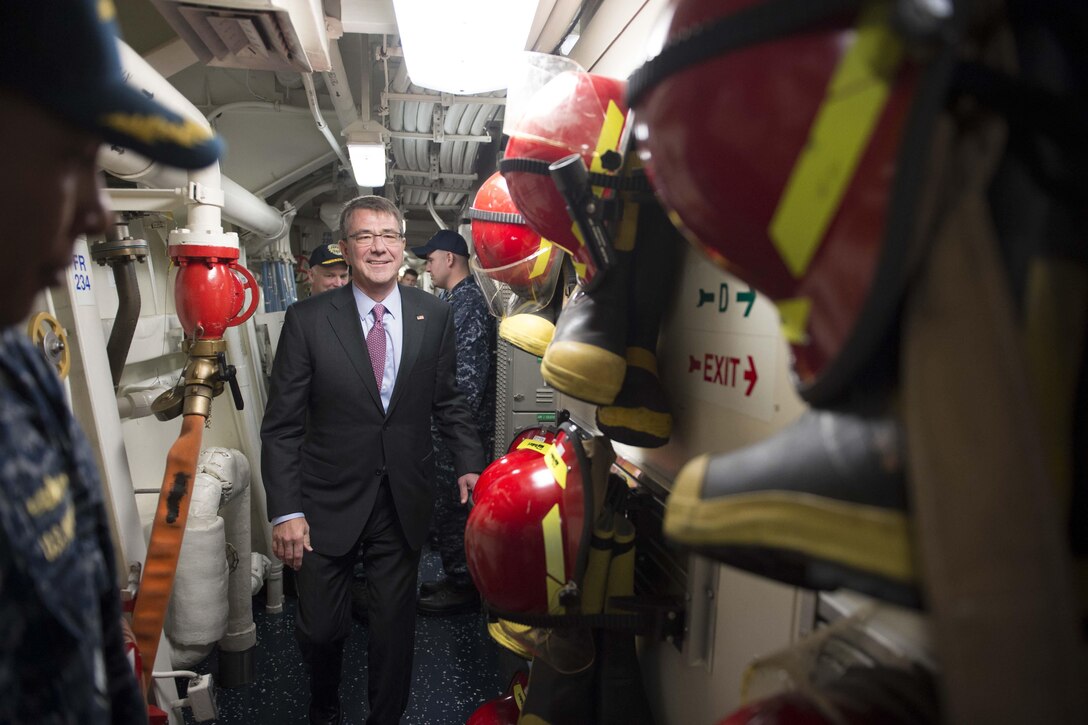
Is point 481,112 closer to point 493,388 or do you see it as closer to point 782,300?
point 493,388

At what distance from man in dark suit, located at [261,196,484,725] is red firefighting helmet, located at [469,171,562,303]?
0.40 m

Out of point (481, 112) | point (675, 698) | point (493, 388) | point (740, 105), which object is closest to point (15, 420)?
point (740, 105)

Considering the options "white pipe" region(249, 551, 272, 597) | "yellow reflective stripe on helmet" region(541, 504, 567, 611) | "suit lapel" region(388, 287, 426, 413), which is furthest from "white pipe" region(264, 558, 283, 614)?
"yellow reflective stripe on helmet" region(541, 504, 567, 611)

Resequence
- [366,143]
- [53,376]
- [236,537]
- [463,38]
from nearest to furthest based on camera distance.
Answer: [53,376] < [463,38] < [236,537] < [366,143]

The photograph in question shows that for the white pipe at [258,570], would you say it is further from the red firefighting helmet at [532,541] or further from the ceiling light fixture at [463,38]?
the ceiling light fixture at [463,38]

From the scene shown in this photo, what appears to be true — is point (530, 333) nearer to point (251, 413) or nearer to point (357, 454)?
point (357, 454)

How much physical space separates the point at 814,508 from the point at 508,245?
1.55m

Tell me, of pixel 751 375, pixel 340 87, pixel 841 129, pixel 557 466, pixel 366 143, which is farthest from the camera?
pixel 366 143

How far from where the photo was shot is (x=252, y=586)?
2.73m

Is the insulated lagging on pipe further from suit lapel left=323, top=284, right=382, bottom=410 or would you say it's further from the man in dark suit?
suit lapel left=323, top=284, right=382, bottom=410

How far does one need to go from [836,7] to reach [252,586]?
3.11m

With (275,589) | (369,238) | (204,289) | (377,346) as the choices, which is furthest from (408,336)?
(275,589)

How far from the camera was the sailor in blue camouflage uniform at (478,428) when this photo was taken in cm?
308

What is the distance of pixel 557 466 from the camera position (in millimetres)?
1256
